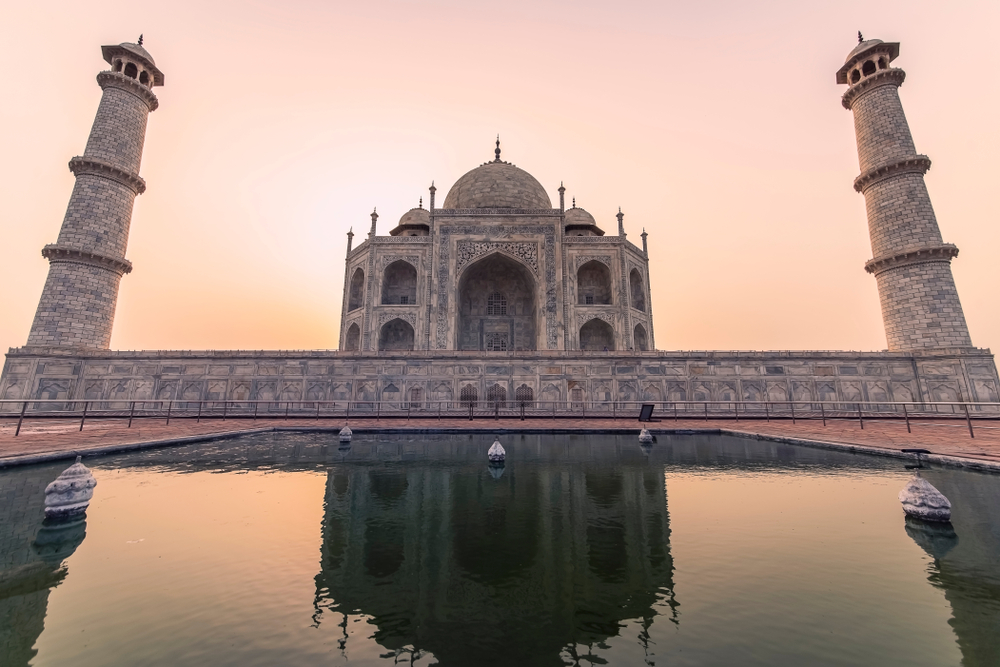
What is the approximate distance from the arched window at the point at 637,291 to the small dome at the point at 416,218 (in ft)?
43.0

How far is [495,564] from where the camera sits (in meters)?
3.04

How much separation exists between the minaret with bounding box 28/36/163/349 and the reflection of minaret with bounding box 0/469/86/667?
55.0ft

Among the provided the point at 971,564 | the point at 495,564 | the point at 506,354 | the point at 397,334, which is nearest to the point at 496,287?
the point at 397,334

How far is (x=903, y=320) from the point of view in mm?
17797

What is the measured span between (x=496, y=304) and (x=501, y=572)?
23625 mm

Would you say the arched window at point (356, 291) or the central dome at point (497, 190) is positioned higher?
the central dome at point (497, 190)

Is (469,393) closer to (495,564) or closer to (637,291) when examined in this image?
(637,291)

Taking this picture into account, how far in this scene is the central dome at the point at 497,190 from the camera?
2786 cm

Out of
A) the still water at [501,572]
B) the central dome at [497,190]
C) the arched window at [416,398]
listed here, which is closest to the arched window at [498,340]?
the central dome at [497,190]

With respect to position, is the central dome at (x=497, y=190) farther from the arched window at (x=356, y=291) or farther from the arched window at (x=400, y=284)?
the arched window at (x=356, y=291)

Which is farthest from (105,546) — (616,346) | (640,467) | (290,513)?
(616,346)

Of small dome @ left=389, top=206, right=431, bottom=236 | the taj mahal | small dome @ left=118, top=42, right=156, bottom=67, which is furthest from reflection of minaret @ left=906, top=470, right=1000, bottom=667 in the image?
small dome @ left=118, top=42, right=156, bottom=67

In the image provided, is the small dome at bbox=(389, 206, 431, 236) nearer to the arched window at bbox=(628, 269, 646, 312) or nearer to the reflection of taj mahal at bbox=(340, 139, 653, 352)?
the reflection of taj mahal at bbox=(340, 139, 653, 352)

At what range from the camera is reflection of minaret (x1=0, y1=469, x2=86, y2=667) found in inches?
82.8
